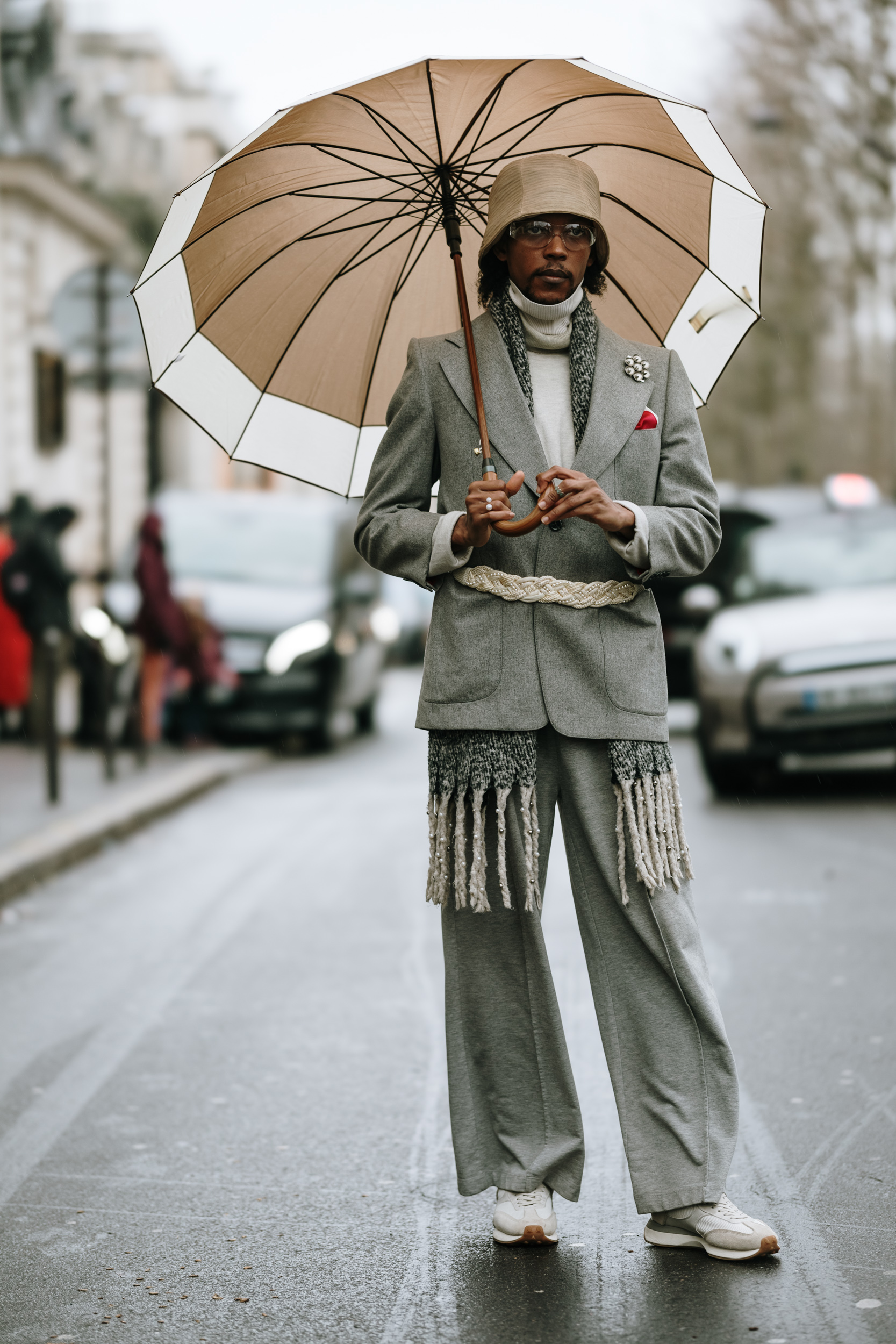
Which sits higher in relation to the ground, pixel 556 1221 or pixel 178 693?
pixel 178 693

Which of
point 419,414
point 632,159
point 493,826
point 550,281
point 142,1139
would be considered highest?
point 632,159

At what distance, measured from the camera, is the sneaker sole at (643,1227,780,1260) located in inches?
137

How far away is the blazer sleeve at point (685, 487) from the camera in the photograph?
3.49m

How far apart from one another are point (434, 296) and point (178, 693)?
1035 cm

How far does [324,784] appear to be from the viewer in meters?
12.5

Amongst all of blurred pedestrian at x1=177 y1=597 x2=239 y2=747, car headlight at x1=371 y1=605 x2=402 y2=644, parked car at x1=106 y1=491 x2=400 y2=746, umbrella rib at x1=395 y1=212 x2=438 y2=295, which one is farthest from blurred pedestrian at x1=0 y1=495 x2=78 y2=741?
umbrella rib at x1=395 y1=212 x2=438 y2=295

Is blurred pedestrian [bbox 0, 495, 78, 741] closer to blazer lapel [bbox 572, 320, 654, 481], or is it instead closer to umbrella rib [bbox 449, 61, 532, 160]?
umbrella rib [bbox 449, 61, 532, 160]

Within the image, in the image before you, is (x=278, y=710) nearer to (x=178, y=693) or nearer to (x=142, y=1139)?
(x=178, y=693)

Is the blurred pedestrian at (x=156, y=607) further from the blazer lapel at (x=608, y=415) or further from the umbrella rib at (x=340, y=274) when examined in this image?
the blazer lapel at (x=608, y=415)

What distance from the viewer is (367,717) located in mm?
16422

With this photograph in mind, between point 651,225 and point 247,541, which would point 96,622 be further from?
point 651,225

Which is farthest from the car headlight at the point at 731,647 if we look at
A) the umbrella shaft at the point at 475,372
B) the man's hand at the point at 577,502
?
the man's hand at the point at 577,502

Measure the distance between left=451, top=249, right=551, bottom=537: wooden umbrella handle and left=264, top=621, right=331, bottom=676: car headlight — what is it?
34.5 ft

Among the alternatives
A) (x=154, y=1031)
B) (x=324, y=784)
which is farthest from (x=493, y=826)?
(x=324, y=784)
